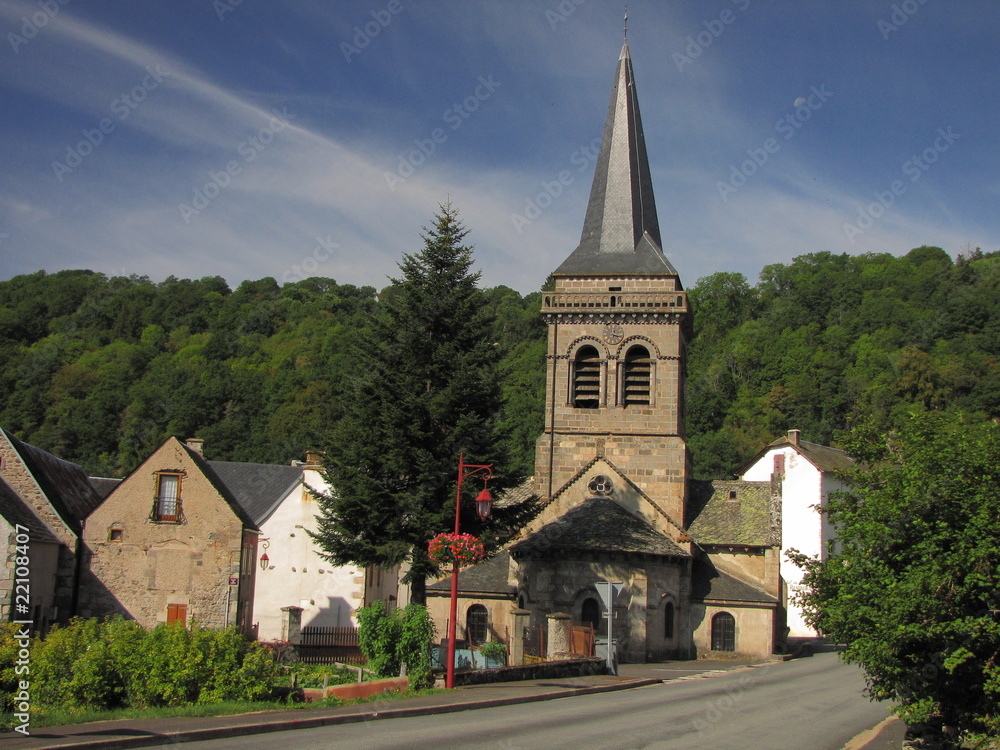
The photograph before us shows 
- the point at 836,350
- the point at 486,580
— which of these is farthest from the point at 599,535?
the point at 836,350

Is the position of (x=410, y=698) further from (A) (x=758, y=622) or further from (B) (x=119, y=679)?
(A) (x=758, y=622)

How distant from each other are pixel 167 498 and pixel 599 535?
1460 cm

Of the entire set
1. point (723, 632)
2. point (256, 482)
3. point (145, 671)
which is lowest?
point (723, 632)

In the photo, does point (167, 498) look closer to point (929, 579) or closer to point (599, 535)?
point (599, 535)

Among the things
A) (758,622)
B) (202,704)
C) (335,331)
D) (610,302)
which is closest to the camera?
(202,704)

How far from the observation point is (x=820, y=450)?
216 feet

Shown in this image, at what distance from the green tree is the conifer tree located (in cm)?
1166

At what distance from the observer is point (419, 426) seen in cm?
2281

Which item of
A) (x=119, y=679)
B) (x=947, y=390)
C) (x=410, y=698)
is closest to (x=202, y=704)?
(x=119, y=679)

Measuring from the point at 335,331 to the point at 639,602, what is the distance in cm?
7057

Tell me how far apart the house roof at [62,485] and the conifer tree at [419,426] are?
717 cm

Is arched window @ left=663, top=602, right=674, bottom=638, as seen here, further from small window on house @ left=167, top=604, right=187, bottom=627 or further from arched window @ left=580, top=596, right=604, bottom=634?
small window on house @ left=167, top=604, right=187, bottom=627

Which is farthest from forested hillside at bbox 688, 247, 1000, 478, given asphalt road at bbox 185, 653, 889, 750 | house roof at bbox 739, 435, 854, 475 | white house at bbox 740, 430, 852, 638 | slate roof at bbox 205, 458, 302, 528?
asphalt road at bbox 185, 653, 889, 750

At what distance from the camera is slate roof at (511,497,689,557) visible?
3177 centimetres
